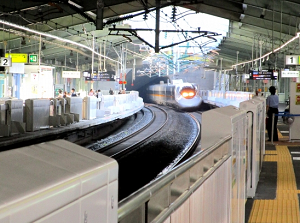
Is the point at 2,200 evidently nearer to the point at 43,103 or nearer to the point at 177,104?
the point at 43,103

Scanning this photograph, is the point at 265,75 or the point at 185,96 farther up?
the point at 265,75

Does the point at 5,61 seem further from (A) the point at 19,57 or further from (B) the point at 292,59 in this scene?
(B) the point at 292,59

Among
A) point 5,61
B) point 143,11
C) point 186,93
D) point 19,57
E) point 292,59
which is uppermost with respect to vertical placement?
point 143,11

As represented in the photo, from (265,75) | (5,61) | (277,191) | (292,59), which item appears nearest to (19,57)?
(5,61)

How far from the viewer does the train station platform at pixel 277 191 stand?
283 inches

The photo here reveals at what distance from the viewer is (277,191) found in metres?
9.05

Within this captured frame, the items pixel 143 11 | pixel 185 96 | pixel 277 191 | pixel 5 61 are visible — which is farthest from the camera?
pixel 185 96

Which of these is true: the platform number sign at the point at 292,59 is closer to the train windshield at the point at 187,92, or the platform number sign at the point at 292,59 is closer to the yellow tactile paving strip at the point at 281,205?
the train windshield at the point at 187,92

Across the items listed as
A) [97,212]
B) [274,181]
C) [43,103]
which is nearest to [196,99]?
[43,103]

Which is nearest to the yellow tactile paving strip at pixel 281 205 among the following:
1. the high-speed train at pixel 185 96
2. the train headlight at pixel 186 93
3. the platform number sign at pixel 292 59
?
the platform number sign at pixel 292 59

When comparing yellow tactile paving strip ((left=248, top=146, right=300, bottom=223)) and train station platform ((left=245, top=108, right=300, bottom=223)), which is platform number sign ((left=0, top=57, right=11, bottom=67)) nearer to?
train station platform ((left=245, top=108, right=300, bottom=223))

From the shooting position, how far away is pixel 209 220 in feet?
13.8

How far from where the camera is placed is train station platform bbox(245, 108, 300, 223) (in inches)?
283

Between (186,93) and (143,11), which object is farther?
(186,93)
